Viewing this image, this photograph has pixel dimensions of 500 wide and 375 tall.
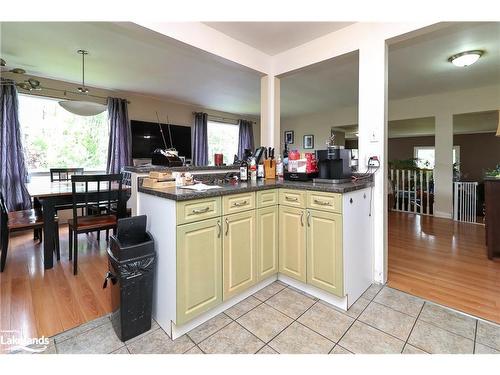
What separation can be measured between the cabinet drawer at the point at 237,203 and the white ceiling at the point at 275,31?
1596 millimetres

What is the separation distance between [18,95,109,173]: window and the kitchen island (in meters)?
3.28

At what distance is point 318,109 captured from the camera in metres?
6.30

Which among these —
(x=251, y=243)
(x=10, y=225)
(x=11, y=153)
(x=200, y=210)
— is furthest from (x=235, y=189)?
(x=11, y=153)

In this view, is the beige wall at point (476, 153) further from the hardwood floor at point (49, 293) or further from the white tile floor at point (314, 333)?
the hardwood floor at point (49, 293)

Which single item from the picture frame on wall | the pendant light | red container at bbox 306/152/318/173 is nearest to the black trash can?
red container at bbox 306/152/318/173

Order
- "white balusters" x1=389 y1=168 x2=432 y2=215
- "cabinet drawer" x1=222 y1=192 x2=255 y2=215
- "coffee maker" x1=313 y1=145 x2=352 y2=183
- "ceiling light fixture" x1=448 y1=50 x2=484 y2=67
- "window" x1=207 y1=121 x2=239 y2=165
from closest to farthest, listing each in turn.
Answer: "cabinet drawer" x1=222 y1=192 x2=255 y2=215 → "coffee maker" x1=313 y1=145 x2=352 y2=183 → "ceiling light fixture" x1=448 y1=50 x2=484 y2=67 → "white balusters" x1=389 y1=168 x2=432 y2=215 → "window" x1=207 y1=121 x2=239 y2=165

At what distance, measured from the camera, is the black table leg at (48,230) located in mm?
2412

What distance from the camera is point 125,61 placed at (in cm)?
330

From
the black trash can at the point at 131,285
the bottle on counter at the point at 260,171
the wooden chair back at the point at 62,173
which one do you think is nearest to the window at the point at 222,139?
the wooden chair back at the point at 62,173

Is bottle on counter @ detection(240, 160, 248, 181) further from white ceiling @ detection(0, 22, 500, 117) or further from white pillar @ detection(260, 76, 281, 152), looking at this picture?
white ceiling @ detection(0, 22, 500, 117)

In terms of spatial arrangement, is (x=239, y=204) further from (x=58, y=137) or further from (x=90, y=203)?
(x=58, y=137)

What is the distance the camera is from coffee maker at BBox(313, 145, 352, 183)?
6.71ft
